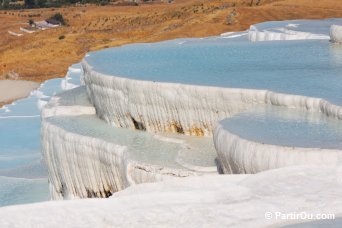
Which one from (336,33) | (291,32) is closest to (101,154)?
(336,33)

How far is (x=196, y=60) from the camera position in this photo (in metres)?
12.4

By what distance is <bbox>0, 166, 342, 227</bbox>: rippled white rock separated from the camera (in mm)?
4980

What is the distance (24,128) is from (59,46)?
14.1m

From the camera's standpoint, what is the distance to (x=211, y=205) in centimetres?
523

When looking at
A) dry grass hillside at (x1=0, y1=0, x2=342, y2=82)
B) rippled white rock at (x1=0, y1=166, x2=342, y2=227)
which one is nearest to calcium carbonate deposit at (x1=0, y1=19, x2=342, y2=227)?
rippled white rock at (x1=0, y1=166, x2=342, y2=227)

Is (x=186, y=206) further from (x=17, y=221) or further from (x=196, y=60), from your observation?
(x=196, y=60)

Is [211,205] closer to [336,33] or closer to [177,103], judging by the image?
[177,103]

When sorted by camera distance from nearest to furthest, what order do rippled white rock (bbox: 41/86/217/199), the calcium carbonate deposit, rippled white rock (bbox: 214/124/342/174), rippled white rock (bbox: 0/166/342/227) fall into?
rippled white rock (bbox: 0/166/342/227)
the calcium carbonate deposit
rippled white rock (bbox: 214/124/342/174)
rippled white rock (bbox: 41/86/217/199)

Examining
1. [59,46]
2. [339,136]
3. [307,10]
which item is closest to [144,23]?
[59,46]

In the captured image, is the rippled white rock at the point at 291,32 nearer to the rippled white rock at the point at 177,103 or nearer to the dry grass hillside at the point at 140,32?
the rippled white rock at the point at 177,103

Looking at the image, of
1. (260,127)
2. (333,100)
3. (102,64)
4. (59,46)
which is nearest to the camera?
(260,127)

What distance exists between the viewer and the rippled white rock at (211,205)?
4980 mm

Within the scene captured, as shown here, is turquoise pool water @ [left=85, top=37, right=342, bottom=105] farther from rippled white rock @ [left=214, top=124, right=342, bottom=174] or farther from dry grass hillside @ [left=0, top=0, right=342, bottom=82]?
dry grass hillside @ [left=0, top=0, right=342, bottom=82]

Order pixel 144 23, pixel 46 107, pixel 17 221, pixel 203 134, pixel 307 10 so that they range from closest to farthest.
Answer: pixel 17 221 < pixel 203 134 < pixel 46 107 < pixel 307 10 < pixel 144 23
